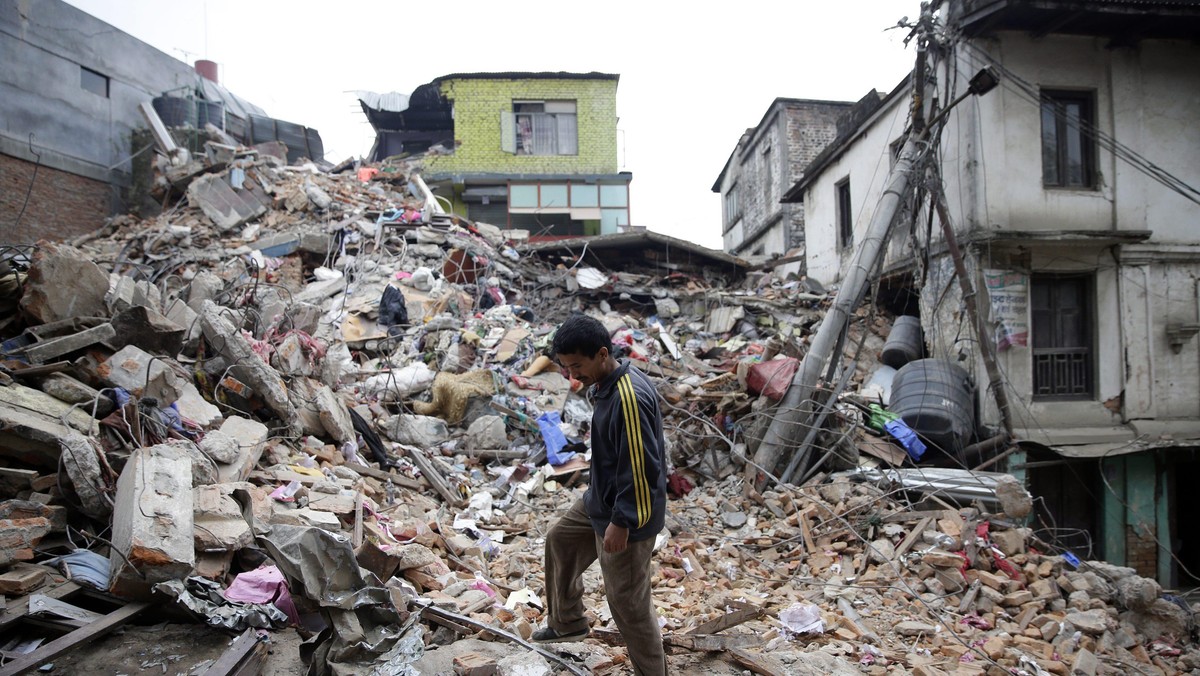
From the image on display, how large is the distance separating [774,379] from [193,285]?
6624 mm

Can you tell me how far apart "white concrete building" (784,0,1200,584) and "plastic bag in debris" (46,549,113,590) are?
9.26 m

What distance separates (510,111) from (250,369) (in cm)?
1700

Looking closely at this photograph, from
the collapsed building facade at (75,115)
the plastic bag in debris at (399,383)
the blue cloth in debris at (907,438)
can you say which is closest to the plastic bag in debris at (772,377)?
the blue cloth in debris at (907,438)

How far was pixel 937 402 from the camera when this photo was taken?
7.84 meters

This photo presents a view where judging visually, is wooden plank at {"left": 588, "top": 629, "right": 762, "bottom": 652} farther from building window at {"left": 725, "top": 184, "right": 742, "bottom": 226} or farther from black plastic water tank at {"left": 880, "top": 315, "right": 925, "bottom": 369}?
building window at {"left": 725, "top": 184, "right": 742, "bottom": 226}

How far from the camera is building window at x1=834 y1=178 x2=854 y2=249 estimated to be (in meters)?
12.9

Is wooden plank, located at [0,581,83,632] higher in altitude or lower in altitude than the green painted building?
lower

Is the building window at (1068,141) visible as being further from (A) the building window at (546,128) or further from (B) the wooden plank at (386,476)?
(A) the building window at (546,128)

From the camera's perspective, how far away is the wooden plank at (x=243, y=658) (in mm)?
2494

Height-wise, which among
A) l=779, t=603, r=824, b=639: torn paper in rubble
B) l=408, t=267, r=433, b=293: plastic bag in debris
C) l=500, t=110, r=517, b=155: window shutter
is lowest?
l=779, t=603, r=824, b=639: torn paper in rubble

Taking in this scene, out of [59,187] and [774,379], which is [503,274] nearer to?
[774,379]

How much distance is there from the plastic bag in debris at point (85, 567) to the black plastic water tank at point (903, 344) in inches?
383

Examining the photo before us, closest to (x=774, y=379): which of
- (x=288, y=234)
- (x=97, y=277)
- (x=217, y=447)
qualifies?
(x=217, y=447)

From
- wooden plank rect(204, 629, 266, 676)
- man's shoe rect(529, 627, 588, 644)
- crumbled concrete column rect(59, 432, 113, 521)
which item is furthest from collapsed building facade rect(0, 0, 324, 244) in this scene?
man's shoe rect(529, 627, 588, 644)
